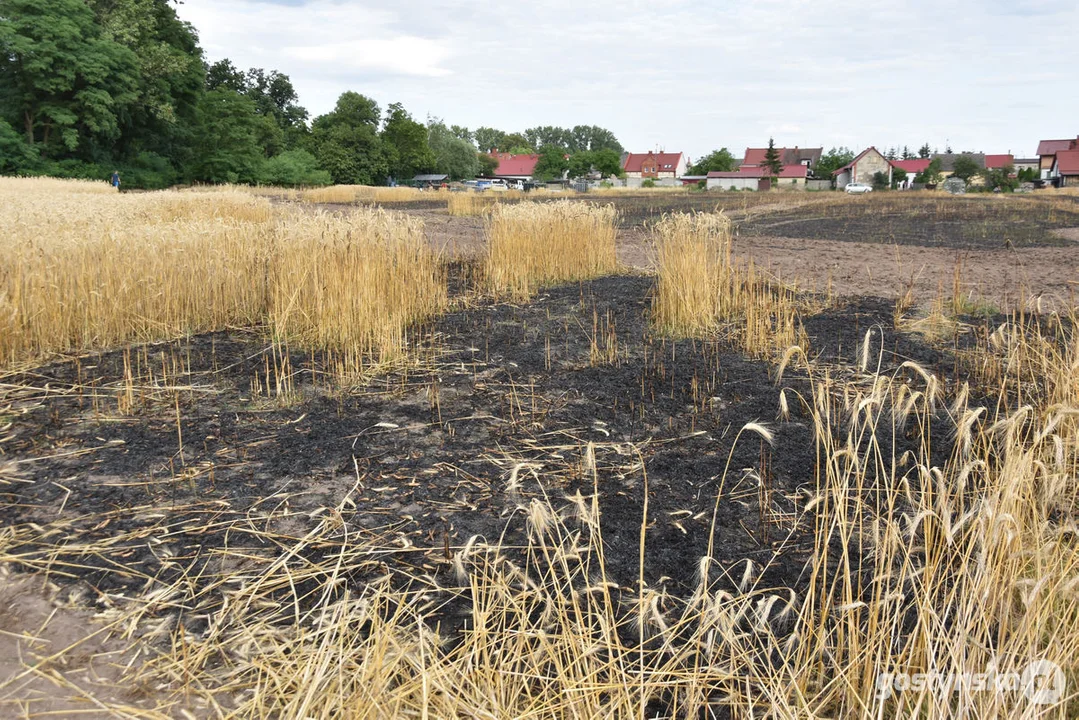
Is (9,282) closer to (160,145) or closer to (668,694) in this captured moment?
(668,694)

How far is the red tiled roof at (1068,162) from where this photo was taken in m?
64.1

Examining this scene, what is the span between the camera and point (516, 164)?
101438mm

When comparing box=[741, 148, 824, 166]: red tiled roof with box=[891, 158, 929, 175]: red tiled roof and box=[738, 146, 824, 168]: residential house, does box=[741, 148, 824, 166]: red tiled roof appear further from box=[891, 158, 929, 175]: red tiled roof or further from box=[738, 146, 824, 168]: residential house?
box=[891, 158, 929, 175]: red tiled roof

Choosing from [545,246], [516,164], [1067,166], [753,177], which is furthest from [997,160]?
[545,246]

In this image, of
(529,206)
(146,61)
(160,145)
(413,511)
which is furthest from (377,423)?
(160,145)

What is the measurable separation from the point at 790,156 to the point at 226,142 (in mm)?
76623

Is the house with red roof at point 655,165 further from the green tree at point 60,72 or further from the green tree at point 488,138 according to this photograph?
the green tree at point 60,72

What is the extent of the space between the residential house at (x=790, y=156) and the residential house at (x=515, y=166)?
28.2m

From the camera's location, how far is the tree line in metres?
33.6

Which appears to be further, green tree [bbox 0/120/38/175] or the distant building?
the distant building

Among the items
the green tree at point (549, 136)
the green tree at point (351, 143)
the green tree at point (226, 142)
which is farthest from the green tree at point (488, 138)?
the green tree at point (226, 142)

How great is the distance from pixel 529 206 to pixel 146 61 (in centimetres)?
3928

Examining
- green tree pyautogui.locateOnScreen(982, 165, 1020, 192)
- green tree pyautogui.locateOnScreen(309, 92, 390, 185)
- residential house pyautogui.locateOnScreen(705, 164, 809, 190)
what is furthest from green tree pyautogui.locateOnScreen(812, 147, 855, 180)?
green tree pyautogui.locateOnScreen(309, 92, 390, 185)

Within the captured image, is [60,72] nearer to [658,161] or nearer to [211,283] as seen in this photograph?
[211,283]
